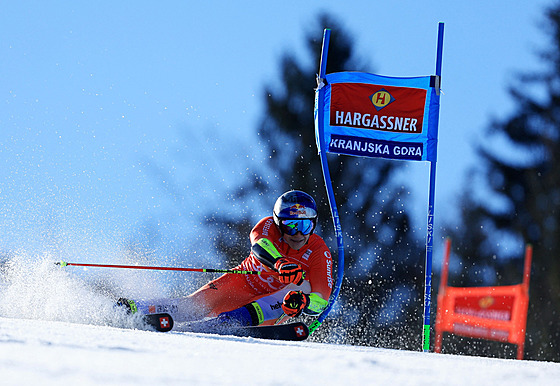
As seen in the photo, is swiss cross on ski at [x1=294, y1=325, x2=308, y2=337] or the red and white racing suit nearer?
swiss cross on ski at [x1=294, y1=325, x2=308, y2=337]

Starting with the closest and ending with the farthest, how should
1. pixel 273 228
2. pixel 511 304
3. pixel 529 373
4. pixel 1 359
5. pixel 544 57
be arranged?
1. pixel 1 359
2. pixel 529 373
3. pixel 273 228
4. pixel 511 304
5. pixel 544 57

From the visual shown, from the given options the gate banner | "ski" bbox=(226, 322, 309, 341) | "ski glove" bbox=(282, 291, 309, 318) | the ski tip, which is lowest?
"ski" bbox=(226, 322, 309, 341)

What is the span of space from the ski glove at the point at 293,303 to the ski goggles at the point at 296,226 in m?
0.52

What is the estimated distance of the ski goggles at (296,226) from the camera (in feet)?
20.1

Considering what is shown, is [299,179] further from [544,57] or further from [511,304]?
[544,57]

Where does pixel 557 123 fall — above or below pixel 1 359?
above

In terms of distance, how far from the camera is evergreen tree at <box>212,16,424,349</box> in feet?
58.0

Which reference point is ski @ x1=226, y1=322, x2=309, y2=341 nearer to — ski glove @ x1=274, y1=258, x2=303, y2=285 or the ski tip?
ski glove @ x1=274, y1=258, x2=303, y2=285

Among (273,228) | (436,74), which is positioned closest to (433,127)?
(436,74)

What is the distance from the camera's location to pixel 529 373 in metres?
2.94

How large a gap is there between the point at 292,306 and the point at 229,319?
45cm

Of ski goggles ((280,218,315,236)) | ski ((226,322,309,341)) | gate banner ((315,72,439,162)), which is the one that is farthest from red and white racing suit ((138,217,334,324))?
gate banner ((315,72,439,162))

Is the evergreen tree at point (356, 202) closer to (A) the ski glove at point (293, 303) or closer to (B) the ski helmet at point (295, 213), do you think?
(B) the ski helmet at point (295, 213)

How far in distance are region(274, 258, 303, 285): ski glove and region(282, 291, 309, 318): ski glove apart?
93 mm
